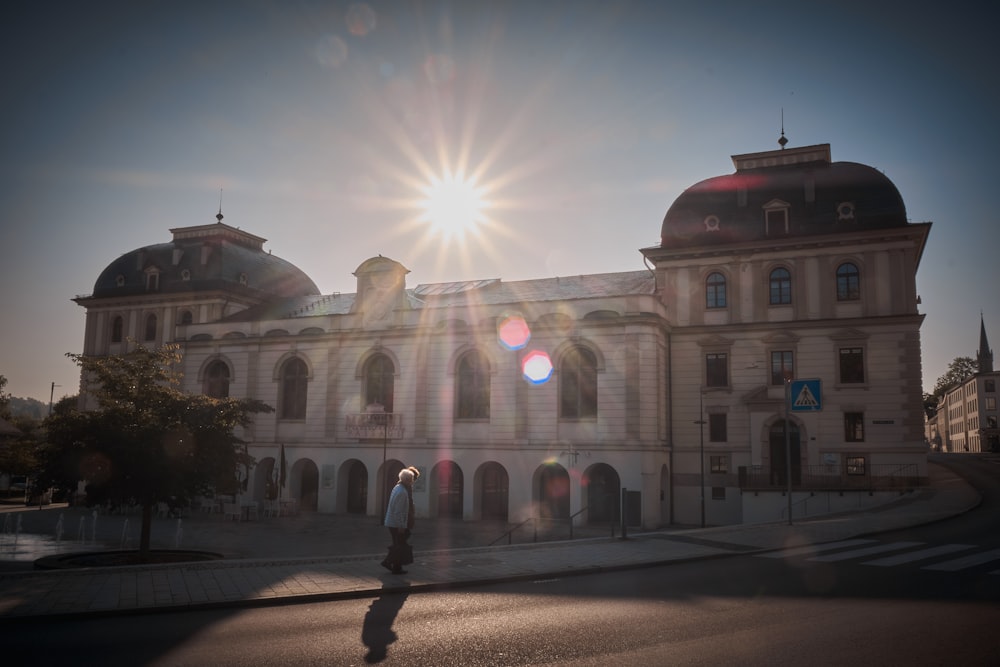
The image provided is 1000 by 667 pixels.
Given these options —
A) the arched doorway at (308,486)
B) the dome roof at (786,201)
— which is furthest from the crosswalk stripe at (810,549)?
the arched doorway at (308,486)

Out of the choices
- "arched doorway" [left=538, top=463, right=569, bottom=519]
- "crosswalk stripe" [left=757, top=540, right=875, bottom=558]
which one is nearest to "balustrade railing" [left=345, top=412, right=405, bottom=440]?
"arched doorway" [left=538, top=463, right=569, bottom=519]

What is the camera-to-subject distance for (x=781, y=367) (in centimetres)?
3653

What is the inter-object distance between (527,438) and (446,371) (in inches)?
221

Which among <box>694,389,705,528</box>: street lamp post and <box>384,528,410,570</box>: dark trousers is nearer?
<box>384,528,410,570</box>: dark trousers

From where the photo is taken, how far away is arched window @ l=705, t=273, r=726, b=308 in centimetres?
3825

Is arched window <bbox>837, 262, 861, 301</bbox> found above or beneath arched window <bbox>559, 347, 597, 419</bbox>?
above

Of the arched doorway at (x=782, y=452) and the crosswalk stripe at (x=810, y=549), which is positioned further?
the arched doorway at (x=782, y=452)

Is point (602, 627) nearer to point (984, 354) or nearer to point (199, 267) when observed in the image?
point (199, 267)

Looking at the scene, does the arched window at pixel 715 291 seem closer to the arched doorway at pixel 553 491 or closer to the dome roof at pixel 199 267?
the arched doorway at pixel 553 491

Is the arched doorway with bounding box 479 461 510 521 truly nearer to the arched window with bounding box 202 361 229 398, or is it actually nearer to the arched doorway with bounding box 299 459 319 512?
the arched doorway with bounding box 299 459 319 512

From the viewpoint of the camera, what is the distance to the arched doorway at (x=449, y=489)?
37719mm

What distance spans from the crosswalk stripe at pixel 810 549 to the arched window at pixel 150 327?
45.6m

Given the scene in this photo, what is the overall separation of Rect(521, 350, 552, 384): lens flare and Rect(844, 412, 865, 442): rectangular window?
552 inches

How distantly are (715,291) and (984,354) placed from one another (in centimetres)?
12579
